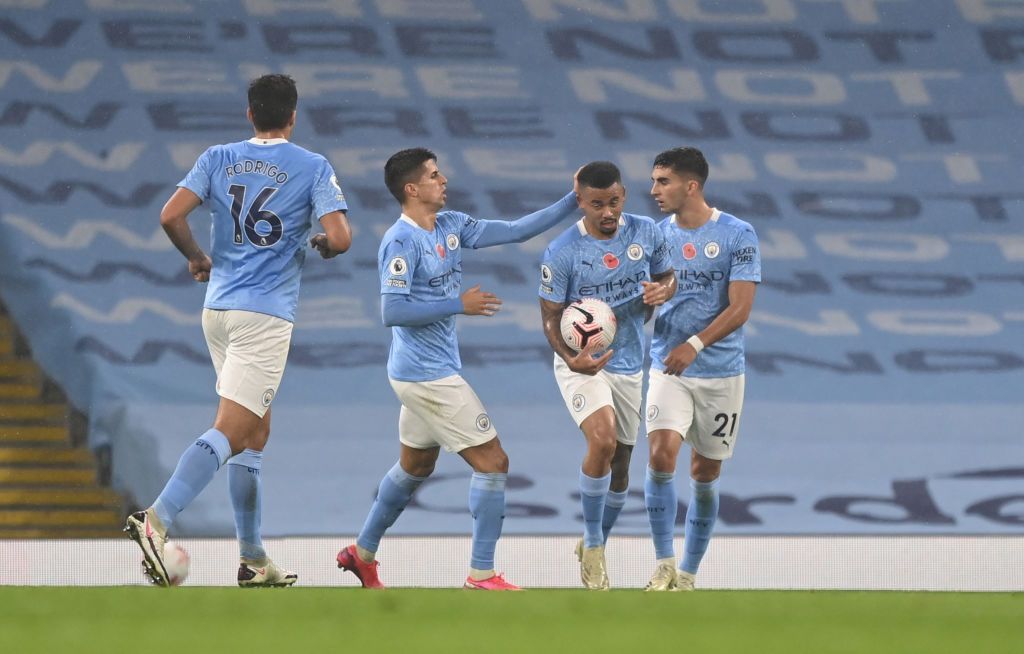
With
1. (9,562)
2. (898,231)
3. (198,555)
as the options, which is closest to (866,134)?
(898,231)

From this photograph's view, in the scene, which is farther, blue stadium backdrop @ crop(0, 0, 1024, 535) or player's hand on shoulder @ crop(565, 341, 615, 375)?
blue stadium backdrop @ crop(0, 0, 1024, 535)

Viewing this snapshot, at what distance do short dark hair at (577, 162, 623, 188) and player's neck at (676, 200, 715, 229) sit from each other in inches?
24.6

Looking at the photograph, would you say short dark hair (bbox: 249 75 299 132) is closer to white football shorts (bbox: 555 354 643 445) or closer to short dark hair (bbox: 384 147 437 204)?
short dark hair (bbox: 384 147 437 204)

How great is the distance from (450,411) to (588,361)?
765 mm

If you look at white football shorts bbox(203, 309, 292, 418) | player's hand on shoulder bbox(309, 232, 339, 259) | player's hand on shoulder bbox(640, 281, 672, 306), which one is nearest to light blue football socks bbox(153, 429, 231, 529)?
white football shorts bbox(203, 309, 292, 418)

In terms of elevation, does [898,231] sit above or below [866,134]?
below

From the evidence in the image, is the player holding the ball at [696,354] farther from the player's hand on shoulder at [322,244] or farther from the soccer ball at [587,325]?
the player's hand on shoulder at [322,244]

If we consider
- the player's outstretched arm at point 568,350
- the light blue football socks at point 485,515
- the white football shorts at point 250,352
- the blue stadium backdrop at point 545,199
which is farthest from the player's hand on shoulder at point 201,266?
the blue stadium backdrop at point 545,199

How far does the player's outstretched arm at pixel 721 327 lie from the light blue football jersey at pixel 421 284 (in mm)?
1044

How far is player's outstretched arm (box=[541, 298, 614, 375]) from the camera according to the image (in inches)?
256

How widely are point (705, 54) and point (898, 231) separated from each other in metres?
2.12

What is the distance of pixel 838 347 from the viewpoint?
11352mm

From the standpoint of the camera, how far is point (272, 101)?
231 inches

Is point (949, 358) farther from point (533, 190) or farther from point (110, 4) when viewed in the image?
point (110, 4)
